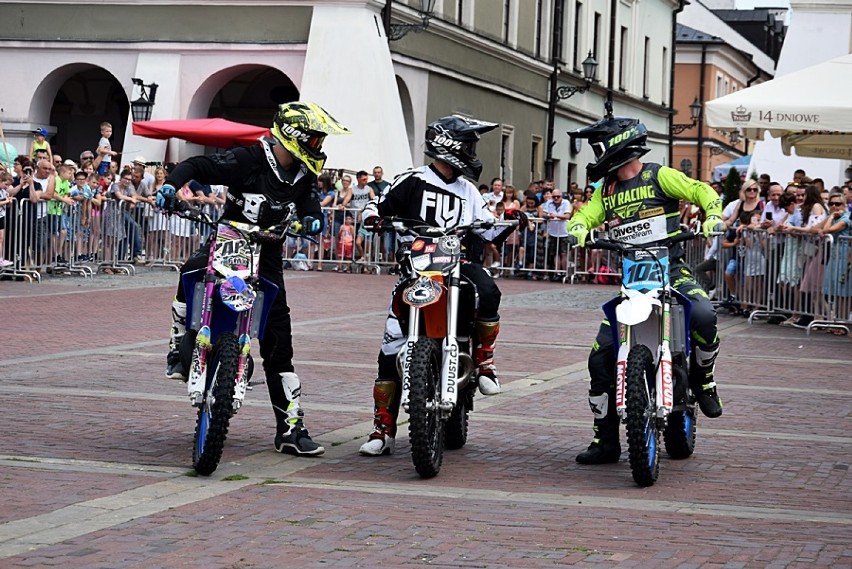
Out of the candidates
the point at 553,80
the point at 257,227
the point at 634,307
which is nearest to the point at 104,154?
the point at 257,227

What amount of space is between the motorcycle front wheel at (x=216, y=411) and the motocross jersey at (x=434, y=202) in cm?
126

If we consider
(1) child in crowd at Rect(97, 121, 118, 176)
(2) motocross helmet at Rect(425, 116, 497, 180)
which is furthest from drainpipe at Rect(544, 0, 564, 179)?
(2) motocross helmet at Rect(425, 116, 497, 180)

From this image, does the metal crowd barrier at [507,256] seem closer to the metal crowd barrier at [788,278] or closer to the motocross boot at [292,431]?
the metal crowd barrier at [788,278]

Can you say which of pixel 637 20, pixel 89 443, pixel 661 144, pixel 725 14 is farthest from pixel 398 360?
pixel 725 14

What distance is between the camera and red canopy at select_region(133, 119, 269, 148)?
27.4 m

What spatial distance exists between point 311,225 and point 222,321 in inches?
27.3

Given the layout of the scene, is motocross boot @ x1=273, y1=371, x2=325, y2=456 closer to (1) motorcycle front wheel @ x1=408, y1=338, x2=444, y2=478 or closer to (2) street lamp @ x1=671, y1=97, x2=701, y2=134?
(1) motorcycle front wheel @ x1=408, y1=338, x2=444, y2=478

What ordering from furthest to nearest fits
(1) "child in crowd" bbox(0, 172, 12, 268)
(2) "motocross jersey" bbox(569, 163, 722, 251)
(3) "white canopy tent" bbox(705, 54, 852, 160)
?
(1) "child in crowd" bbox(0, 172, 12, 268) → (3) "white canopy tent" bbox(705, 54, 852, 160) → (2) "motocross jersey" bbox(569, 163, 722, 251)

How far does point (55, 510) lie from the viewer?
22.2 ft

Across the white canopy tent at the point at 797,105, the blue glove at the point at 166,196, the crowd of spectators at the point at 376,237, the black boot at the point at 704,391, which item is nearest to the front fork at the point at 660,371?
the black boot at the point at 704,391

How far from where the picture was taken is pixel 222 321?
8.10 metres

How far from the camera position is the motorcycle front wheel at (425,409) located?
7.77 meters

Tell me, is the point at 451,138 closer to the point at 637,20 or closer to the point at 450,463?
the point at 450,463

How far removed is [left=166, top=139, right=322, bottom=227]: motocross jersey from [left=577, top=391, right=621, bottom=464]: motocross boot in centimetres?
178
